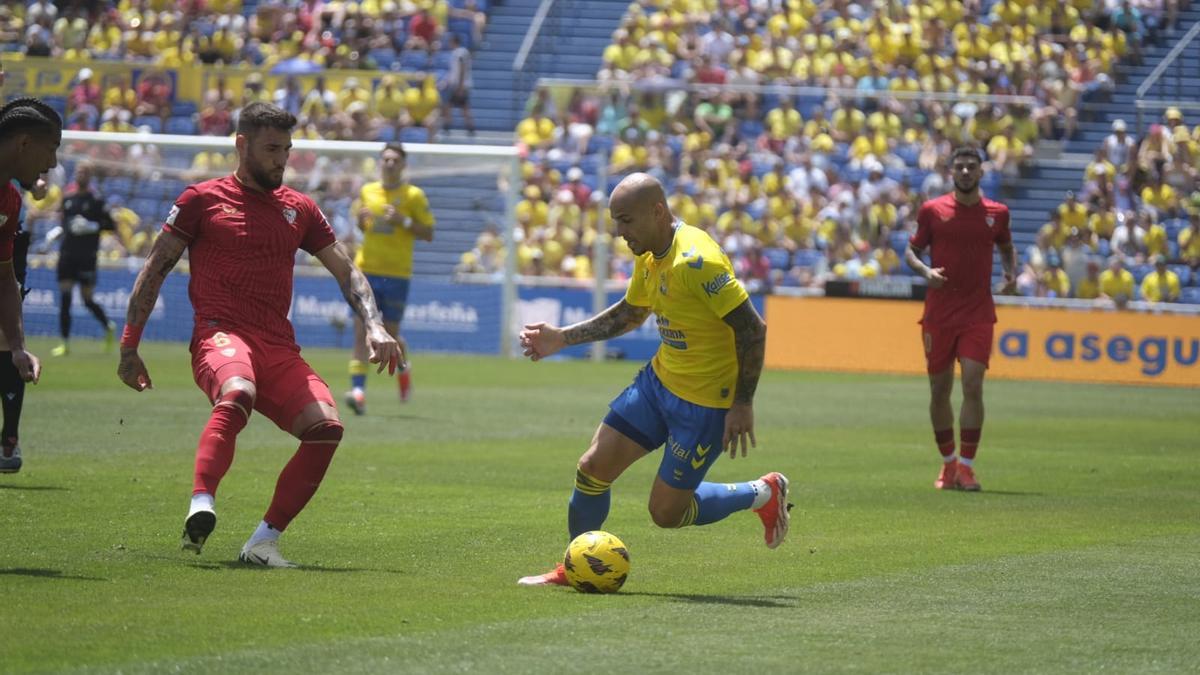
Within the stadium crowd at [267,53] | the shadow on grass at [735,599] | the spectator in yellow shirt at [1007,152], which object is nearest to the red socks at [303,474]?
the shadow on grass at [735,599]

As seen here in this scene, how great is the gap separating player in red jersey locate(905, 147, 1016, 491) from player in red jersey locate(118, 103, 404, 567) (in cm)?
629

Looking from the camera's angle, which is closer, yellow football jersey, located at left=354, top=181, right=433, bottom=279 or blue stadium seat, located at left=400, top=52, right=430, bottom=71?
yellow football jersey, located at left=354, top=181, right=433, bottom=279

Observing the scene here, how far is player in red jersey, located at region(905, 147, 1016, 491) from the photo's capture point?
46.4 feet

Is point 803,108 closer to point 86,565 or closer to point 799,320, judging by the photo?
point 799,320

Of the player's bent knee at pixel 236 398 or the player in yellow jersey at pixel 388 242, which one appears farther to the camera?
the player in yellow jersey at pixel 388 242

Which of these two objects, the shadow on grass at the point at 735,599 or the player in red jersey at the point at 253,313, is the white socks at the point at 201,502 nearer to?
the player in red jersey at the point at 253,313

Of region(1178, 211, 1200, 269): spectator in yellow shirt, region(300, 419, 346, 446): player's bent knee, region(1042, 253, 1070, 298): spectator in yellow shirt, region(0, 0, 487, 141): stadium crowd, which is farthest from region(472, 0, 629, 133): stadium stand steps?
region(300, 419, 346, 446): player's bent knee

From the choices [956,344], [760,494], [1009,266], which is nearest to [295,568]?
[760,494]

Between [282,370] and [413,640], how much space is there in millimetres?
2612

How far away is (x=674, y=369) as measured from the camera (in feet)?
29.0

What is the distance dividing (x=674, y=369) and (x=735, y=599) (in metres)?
1.26

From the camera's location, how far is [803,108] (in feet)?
120

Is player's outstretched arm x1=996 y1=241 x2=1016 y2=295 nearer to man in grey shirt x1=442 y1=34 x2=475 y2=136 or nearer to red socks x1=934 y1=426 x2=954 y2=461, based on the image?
red socks x1=934 y1=426 x2=954 y2=461

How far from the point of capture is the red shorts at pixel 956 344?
14.2 m
